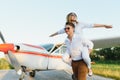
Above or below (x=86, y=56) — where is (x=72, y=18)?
above

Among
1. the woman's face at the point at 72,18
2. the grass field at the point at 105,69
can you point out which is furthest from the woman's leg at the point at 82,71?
the grass field at the point at 105,69

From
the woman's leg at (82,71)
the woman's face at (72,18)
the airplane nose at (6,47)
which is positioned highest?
the woman's face at (72,18)

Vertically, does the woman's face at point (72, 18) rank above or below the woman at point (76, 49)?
above

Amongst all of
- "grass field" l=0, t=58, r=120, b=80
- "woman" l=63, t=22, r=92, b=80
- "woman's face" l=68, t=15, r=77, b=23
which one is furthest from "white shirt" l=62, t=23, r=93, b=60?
"grass field" l=0, t=58, r=120, b=80

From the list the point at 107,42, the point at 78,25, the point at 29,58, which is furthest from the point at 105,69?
the point at 78,25

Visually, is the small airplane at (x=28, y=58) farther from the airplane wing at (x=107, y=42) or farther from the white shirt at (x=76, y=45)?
the white shirt at (x=76, y=45)

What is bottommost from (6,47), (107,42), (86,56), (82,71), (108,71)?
(82,71)

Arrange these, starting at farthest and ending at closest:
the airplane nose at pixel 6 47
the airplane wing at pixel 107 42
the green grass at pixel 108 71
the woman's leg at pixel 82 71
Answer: the airplane wing at pixel 107 42 → the green grass at pixel 108 71 → the airplane nose at pixel 6 47 → the woman's leg at pixel 82 71

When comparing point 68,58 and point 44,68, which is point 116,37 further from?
point 68,58

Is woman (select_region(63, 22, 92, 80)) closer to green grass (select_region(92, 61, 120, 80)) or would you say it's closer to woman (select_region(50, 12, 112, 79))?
woman (select_region(50, 12, 112, 79))

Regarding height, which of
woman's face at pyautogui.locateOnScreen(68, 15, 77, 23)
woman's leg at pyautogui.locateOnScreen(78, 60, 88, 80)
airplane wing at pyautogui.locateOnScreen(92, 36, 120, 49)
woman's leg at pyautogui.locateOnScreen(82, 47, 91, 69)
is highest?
→ airplane wing at pyautogui.locateOnScreen(92, 36, 120, 49)

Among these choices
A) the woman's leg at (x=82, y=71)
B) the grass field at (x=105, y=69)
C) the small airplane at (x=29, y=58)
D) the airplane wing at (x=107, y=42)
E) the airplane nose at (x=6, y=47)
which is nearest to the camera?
the woman's leg at (x=82, y=71)

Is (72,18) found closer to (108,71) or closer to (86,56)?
(86,56)

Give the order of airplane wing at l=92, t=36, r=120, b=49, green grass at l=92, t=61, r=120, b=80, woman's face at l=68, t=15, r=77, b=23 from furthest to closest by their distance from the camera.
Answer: airplane wing at l=92, t=36, r=120, b=49, green grass at l=92, t=61, r=120, b=80, woman's face at l=68, t=15, r=77, b=23
